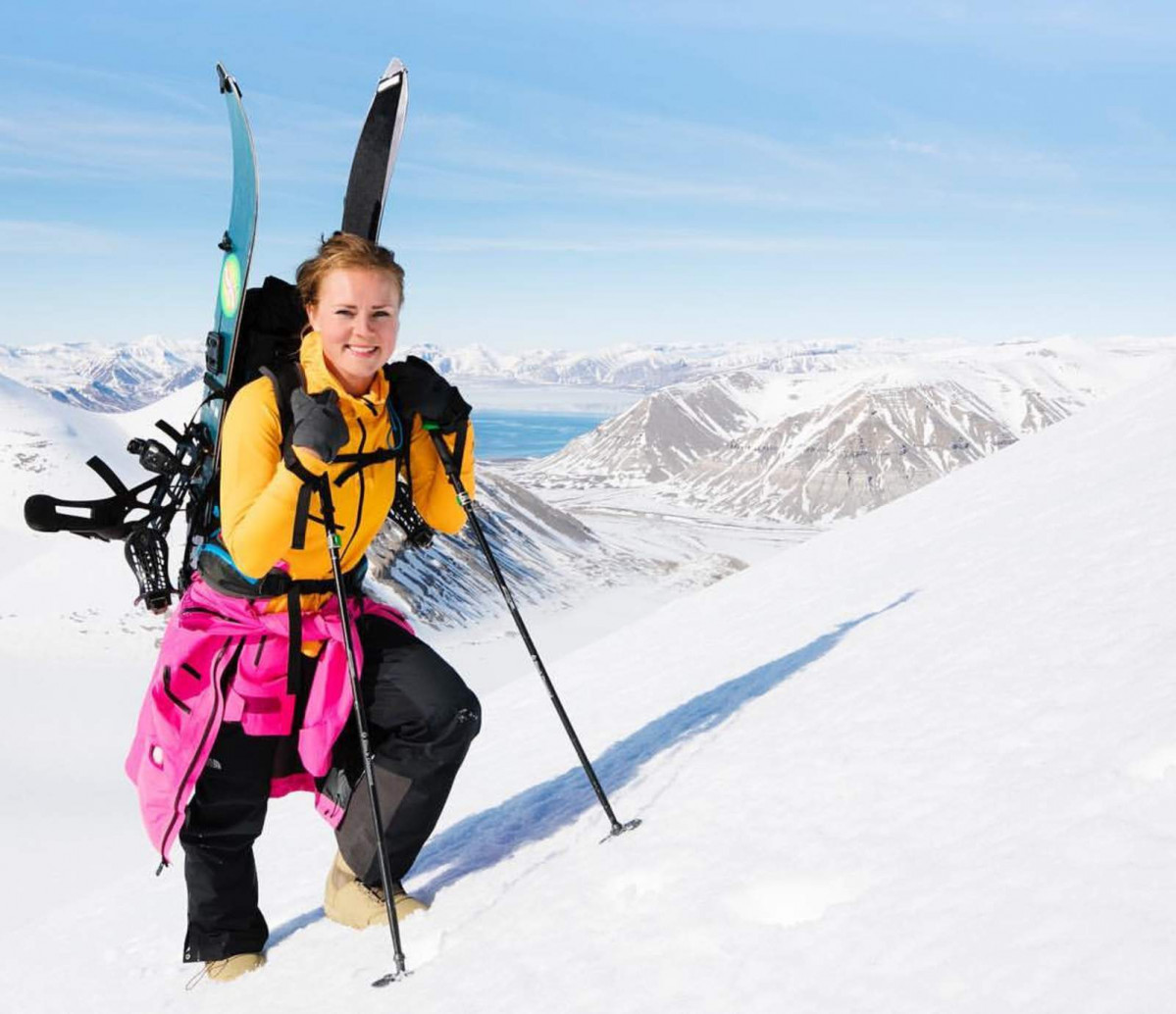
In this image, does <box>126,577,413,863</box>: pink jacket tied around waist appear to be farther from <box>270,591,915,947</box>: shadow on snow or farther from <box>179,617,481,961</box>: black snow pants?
<box>270,591,915,947</box>: shadow on snow

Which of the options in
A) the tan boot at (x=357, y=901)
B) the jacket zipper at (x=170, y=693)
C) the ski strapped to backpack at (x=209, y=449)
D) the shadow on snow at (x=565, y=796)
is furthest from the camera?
the shadow on snow at (x=565, y=796)

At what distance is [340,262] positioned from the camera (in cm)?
442

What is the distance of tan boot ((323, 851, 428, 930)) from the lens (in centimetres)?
460

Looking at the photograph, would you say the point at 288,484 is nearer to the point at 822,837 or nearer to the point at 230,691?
the point at 230,691

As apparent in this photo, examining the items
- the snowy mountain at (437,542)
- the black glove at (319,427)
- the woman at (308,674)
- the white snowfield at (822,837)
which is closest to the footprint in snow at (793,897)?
the white snowfield at (822,837)

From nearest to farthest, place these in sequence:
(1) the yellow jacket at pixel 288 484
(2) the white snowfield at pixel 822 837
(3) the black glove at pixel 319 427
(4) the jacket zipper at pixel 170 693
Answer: (2) the white snowfield at pixel 822 837
(3) the black glove at pixel 319 427
(1) the yellow jacket at pixel 288 484
(4) the jacket zipper at pixel 170 693

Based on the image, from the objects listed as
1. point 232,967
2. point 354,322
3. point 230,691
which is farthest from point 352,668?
point 232,967

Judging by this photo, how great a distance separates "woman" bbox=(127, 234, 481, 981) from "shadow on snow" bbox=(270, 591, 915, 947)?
0.43 meters

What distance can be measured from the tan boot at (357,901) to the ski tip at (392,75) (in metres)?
4.43

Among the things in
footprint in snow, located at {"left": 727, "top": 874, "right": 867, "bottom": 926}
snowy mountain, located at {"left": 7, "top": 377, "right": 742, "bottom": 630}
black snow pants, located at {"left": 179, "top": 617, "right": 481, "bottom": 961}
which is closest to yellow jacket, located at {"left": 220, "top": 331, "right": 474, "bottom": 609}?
black snow pants, located at {"left": 179, "top": 617, "right": 481, "bottom": 961}

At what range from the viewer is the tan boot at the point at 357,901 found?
4.60 m

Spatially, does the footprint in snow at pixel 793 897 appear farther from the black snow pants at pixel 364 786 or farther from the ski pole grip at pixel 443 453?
the ski pole grip at pixel 443 453

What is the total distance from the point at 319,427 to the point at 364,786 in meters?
1.89

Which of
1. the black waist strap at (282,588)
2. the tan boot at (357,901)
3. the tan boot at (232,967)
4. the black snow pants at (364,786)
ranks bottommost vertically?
the tan boot at (232,967)
